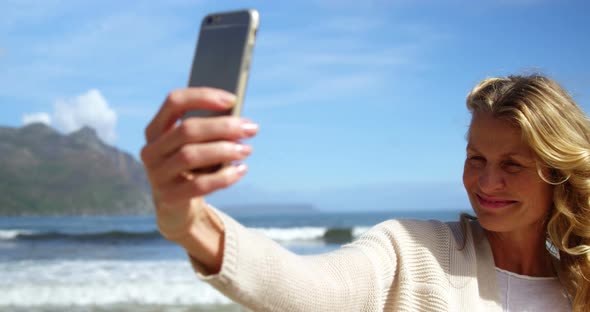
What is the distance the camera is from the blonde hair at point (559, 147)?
1954 millimetres

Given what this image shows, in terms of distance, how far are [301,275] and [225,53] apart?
0.53 metres

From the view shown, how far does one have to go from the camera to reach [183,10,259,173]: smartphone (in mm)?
947

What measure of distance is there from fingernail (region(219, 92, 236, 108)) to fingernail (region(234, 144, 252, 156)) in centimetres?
6

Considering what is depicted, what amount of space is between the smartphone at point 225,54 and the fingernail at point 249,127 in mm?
24

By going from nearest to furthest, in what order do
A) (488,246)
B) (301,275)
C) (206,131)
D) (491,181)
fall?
(206,131)
(301,275)
(491,181)
(488,246)

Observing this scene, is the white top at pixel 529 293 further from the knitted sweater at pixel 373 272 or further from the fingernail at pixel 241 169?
the fingernail at pixel 241 169

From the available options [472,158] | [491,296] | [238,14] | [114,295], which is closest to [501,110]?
[472,158]

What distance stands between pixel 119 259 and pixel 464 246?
1264 centimetres

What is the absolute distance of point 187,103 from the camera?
915mm

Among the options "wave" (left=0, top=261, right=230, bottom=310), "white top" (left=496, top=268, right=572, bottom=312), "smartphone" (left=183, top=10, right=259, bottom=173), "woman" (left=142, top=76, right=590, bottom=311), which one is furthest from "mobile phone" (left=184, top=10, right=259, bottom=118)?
"wave" (left=0, top=261, right=230, bottom=310)

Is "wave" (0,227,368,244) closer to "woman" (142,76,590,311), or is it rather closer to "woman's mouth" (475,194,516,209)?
"woman" (142,76,590,311)

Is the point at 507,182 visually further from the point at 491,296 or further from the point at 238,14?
the point at 238,14

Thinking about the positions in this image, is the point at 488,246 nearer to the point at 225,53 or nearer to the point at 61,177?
the point at 225,53


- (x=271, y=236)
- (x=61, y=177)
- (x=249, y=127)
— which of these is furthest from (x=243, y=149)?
(x=61, y=177)
